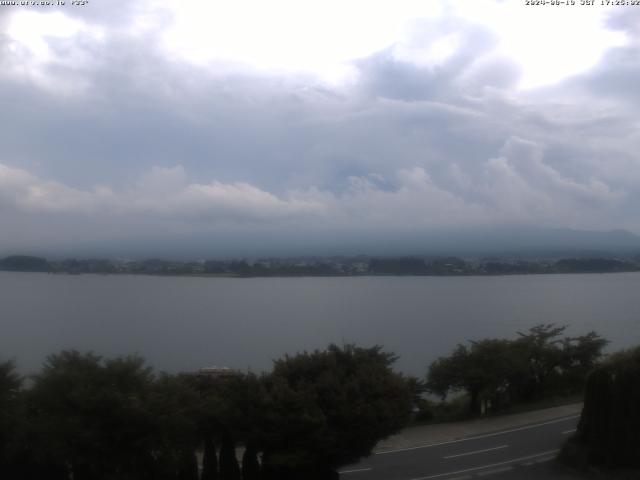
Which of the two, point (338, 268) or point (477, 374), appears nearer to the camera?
point (477, 374)

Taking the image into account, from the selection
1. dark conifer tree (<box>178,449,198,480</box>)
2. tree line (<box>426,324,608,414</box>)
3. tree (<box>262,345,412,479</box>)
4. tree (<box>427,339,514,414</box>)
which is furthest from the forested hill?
dark conifer tree (<box>178,449,198,480</box>)

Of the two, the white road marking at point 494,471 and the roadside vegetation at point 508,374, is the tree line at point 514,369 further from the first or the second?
the white road marking at point 494,471

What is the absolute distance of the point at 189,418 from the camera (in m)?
10.6

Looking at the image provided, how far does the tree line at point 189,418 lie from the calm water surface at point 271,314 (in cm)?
1013

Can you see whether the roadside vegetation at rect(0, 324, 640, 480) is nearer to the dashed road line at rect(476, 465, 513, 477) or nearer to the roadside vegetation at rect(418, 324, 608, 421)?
the dashed road line at rect(476, 465, 513, 477)

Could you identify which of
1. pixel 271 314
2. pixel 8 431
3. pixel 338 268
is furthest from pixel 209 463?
pixel 338 268

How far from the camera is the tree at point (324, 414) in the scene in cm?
1096

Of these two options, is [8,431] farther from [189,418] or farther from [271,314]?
[271,314]

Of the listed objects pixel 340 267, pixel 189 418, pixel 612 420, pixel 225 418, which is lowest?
pixel 612 420

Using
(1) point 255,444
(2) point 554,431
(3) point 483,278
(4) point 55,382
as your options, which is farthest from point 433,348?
(3) point 483,278

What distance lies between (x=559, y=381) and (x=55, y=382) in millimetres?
16933

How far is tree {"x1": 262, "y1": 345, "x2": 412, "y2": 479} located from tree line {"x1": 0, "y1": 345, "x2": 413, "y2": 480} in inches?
0.7

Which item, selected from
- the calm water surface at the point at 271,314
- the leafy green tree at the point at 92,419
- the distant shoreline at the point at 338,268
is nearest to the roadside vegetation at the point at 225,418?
the leafy green tree at the point at 92,419

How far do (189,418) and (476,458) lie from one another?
6.70m
